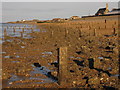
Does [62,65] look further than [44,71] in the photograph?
No

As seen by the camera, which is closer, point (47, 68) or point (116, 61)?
point (47, 68)

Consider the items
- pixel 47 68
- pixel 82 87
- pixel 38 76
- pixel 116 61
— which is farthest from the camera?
pixel 116 61

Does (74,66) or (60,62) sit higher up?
(60,62)

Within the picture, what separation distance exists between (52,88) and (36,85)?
941mm

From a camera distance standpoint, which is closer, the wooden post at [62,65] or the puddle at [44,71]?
the wooden post at [62,65]

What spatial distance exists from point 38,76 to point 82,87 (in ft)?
9.96

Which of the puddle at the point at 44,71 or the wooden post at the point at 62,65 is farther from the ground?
the wooden post at the point at 62,65

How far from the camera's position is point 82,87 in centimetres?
848

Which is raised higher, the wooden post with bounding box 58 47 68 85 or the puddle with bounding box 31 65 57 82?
the wooden post with bounding box 58 47 68 85

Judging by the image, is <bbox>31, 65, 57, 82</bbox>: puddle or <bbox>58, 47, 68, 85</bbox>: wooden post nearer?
<bbox>58, 47, 68, 85</bbox>: wooden post

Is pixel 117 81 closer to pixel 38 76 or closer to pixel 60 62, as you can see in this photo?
pixel 60 62

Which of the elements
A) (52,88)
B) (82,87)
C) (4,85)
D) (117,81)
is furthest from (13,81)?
(117,81)

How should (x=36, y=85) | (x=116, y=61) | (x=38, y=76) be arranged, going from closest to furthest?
1. (x=36, y=85)
2. (x=38, y=76)
3. (x=116, y=61)

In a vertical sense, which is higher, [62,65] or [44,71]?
[62,65]
